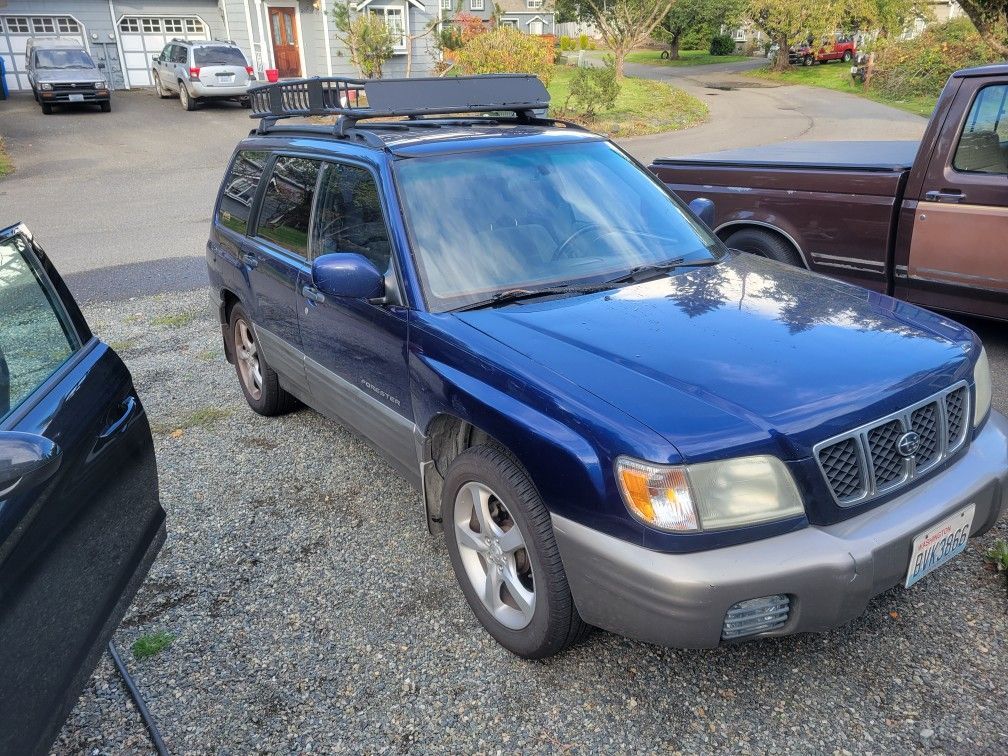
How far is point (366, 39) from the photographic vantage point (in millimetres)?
23797

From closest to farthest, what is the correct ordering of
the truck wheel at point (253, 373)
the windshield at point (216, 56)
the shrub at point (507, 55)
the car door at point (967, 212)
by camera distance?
the truck wheel at point (253, 373) → the car door at point (967, 212) → the shrub at point (507, 55) → the windshield at point (216, 56)

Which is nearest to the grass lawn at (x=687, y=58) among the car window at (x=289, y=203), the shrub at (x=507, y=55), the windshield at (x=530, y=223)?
the shrub at (x=507, y=55)

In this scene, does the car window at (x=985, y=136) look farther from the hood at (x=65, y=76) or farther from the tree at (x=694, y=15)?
the tree at (x=694, y=15)

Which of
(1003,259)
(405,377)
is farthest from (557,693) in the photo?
(1003,259)

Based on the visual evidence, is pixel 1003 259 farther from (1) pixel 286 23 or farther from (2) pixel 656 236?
(1) pixel 286 23

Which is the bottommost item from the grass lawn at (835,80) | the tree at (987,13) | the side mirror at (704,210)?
the grass lawn at (835,80)

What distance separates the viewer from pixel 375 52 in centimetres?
2427

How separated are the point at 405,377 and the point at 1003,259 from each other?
398cm

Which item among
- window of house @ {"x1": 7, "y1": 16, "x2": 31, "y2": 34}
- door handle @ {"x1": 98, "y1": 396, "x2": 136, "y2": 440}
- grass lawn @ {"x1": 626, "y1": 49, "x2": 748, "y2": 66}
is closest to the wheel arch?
door handle @ {"x1": 98, "y1": 396, "x2": 136, "y2": 440}

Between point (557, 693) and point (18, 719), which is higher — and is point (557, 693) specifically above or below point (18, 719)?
below

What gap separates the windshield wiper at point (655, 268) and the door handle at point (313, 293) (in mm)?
1390

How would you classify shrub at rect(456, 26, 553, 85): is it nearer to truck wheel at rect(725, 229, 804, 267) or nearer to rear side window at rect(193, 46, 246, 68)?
rear side window at rect(193, 46, 246, 68)

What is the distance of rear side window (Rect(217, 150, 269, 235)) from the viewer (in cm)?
470

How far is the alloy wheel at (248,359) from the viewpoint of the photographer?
507cm
